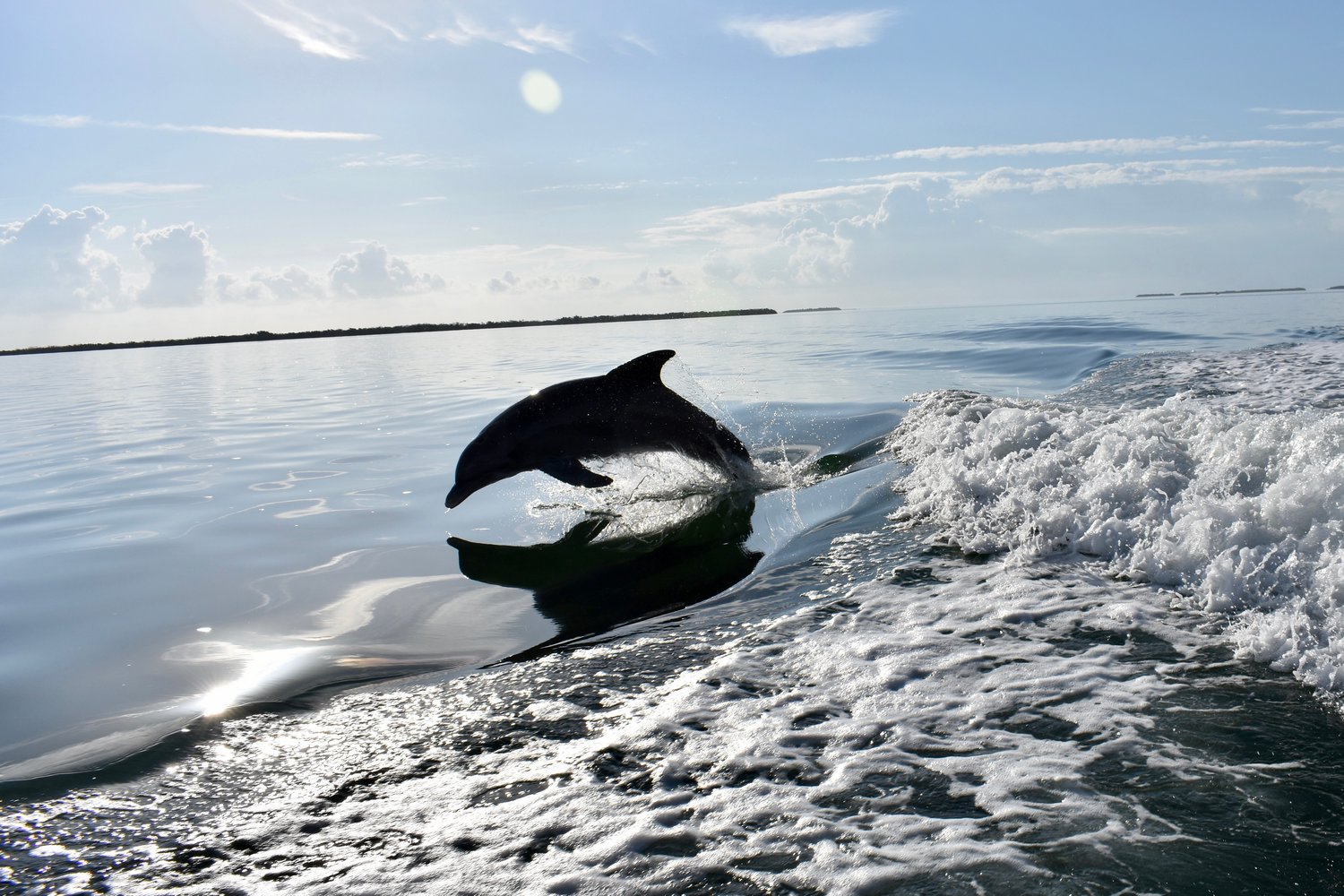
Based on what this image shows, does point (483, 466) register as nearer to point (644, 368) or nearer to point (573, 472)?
point (573, 472)

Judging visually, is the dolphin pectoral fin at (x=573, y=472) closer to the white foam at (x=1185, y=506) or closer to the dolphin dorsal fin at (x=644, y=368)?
the dolphin dorsal fin at (x=644, y=368)

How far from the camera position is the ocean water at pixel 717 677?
3305 millimetres

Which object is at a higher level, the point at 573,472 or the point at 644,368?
the point at 644,368

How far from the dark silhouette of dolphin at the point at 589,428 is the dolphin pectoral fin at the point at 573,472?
0.02 meters

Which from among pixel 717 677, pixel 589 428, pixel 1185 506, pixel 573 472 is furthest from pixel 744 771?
pixel 589 428

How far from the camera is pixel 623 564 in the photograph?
777cm

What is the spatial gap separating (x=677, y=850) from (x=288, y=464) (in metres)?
11.8

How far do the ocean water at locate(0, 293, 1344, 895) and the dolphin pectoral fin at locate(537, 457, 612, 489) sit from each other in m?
0.52

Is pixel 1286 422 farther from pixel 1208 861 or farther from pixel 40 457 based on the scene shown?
pixel 40 457

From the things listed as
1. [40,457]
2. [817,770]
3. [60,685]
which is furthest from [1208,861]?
[40,457]

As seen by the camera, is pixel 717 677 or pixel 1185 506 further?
pixel 1185 506

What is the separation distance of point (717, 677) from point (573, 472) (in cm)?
521

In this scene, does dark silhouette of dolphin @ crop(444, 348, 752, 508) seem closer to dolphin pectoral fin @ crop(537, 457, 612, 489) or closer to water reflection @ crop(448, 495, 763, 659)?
dolphin pectoral fin @ crop(537, 457, 612, 489)

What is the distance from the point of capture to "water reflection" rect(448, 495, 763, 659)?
6.42 metres
